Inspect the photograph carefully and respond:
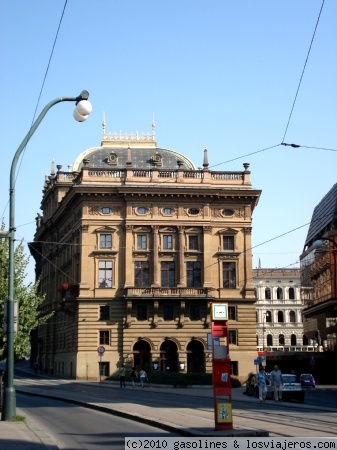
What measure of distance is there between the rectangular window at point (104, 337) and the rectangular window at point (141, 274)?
16.8 feet

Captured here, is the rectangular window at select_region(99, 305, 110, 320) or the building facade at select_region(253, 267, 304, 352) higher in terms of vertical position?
the building facade at select_region(253, 267, 304, 352)

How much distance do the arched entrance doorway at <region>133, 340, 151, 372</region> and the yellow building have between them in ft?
0.29

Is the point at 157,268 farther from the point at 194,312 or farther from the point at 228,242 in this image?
the point at 228,242

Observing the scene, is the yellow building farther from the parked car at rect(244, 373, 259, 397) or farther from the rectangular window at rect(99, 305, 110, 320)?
the parked car at rect(244, 373, 259, 397)

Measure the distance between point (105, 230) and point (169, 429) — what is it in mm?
47106

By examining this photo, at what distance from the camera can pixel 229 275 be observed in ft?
214

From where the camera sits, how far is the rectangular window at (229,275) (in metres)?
65.1

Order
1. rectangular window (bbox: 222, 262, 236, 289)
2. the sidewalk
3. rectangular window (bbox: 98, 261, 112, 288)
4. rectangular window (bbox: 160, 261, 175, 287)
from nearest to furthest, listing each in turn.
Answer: the sidewalk < rectangular window (bbox: 98, 261, 112, 288) < rectangular window (bbox: 160, 261, 175, 287) < rectangular window (bbox: 222, 262, 236, 289)

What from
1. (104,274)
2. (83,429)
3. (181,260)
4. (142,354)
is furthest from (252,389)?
(104,274)

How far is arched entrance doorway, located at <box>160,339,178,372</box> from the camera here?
63.3 m

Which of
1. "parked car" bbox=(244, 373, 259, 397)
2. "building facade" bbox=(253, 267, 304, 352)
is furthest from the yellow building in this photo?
"building facade" bbox=(253, 267, 304, 352)

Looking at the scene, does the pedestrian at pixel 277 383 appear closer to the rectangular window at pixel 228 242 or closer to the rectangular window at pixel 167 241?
the rectangular window at pixel 167 241

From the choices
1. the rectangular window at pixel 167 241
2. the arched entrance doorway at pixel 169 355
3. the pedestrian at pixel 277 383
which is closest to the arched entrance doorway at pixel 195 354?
the arched entrance doorway at pixel 169 355

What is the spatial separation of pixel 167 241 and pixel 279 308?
51.9 metres
